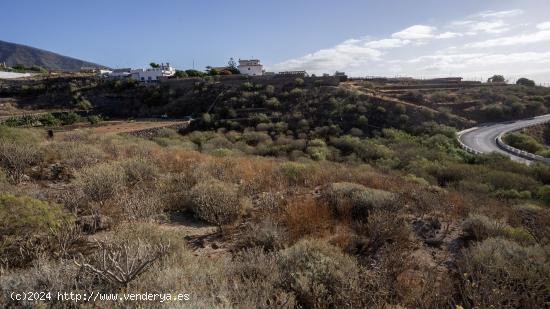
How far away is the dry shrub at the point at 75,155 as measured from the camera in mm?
9312

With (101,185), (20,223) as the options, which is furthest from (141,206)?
(20,223)

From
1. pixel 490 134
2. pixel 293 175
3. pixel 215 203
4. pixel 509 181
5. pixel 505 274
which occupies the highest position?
pixel 215 203

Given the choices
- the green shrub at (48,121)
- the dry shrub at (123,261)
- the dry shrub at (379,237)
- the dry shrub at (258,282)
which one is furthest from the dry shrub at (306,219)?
the green shrub at (48,121)

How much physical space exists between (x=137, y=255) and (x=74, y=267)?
0.65 meters

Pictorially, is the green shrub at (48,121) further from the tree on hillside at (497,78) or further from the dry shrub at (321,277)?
the tree on hillside at (497,78)

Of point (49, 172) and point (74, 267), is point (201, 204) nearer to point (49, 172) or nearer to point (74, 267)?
point (74, 267)

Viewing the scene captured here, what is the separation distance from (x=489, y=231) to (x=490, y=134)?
33.5m

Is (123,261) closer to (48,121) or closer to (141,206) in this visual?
(141,206)

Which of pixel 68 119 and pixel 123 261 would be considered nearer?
pixel 123 261

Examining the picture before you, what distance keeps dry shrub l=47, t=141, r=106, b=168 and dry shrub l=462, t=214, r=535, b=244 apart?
31.0 feet

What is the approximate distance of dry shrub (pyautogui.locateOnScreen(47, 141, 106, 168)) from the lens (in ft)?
30.6

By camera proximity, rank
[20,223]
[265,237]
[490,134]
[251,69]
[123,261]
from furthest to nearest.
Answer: [251,69] < [490,134] < [265,237] < [20,223] < [123,261]

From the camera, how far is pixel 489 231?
571 centimetres

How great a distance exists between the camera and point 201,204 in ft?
20.3
